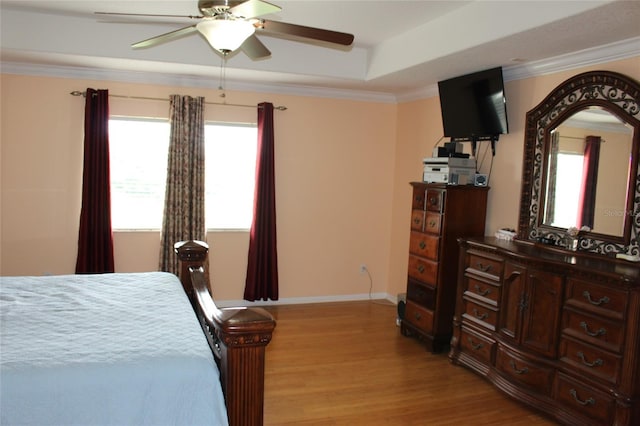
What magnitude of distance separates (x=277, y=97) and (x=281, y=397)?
327 cm

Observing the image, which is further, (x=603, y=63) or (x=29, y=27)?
(x=29, y=27)

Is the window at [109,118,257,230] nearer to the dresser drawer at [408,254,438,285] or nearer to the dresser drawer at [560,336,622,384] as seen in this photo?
the dresser drawer at [408,254,438,285]

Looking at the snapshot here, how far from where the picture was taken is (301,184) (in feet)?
18.6

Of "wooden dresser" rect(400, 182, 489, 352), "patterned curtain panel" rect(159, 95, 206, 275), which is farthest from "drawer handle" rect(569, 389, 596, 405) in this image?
A: "patterned curtain panel" rect(159, 95, 206, 275)

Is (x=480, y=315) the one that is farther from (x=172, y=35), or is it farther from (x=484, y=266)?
(x=172, y=35)

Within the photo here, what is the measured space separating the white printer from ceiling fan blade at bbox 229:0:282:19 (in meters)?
2.39

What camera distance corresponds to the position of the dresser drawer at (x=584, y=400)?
2908 mm

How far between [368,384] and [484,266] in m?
1.25

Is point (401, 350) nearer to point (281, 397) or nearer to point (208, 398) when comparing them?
point (281, 397)

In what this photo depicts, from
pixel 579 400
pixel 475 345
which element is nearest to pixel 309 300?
pixel 475 345

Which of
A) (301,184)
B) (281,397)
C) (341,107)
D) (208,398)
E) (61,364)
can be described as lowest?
(281,397)

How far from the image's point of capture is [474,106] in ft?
14.2

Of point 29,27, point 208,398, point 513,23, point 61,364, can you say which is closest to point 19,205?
point 29,27

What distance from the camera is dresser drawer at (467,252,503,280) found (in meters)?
3.71
